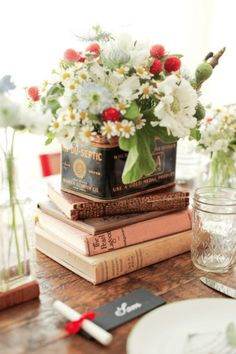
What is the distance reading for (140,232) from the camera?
39.4 inches

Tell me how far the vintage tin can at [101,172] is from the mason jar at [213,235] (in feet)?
0.39

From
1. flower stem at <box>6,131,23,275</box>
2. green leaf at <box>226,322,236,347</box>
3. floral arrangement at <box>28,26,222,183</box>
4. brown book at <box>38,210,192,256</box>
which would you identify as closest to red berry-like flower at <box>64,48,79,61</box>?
floral arrangement at <box>28,26,222,183</box>

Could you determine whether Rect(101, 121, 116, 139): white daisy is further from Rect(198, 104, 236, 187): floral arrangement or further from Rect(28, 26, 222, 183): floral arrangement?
Rect(198, 104, 236, 187): floral arrangement

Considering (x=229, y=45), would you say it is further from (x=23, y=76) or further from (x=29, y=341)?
(x=29, y=341)

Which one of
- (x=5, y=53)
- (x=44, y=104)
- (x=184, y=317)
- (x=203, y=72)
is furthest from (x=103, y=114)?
(x=5, y=53)

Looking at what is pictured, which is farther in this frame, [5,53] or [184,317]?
[5,53]

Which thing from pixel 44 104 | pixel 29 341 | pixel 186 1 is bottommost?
pixel 29 341

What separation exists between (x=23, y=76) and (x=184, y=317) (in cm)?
162

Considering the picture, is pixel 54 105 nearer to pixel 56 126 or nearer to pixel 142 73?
pixel 56 126

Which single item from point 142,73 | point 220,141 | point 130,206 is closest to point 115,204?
point 130,206

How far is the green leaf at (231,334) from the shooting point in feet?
2.41

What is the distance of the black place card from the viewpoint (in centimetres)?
79

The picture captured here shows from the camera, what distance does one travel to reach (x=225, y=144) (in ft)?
4.13

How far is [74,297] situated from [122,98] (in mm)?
377
